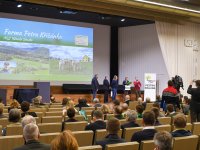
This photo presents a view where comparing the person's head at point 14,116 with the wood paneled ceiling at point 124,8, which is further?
the wood paneled ceiling at point 124,8

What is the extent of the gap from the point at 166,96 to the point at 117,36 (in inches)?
493

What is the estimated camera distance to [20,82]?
56.0 ft

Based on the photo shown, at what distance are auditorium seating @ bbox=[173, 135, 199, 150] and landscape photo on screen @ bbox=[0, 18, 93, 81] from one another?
13.1m

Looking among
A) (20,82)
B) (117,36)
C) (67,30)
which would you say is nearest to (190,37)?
(117,36)

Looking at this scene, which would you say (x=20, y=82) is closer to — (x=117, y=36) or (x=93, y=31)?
(x=93, y=31)

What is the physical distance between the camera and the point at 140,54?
837 inches

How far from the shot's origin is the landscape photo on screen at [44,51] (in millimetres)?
16438

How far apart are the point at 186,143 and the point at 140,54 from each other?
17.2 meters

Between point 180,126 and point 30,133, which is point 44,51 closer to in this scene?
point 180,126

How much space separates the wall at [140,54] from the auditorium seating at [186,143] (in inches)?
611

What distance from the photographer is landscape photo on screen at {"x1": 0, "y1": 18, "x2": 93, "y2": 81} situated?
16438 millimetres

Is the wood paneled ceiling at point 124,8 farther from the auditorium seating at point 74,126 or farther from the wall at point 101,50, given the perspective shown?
the auditorium seating at point 74,126

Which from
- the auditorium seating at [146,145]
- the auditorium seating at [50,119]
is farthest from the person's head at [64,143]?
the auditorium seating at [50,119]

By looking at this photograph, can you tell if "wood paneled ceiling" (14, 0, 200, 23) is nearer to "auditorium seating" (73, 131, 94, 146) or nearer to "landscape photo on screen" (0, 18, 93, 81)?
"landscape photo on screen" (0, 18, 93, 81)
